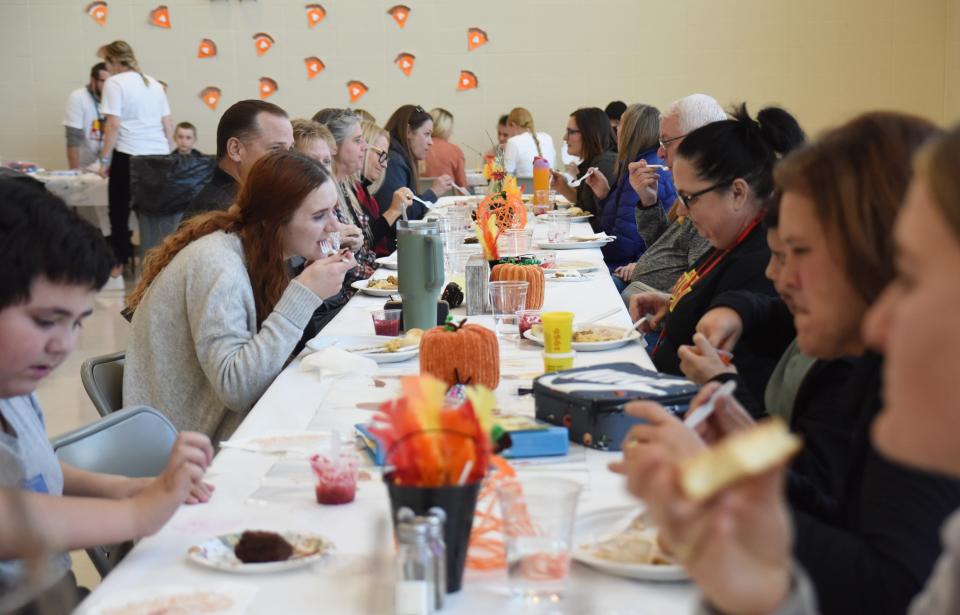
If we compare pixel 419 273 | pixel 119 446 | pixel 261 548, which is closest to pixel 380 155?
pixel 419 273

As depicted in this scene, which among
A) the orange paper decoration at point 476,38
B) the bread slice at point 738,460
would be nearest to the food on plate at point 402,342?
the bread slice at point 738,460

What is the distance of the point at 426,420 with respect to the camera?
114cm

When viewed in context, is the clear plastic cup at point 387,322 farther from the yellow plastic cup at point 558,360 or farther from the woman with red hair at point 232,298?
the yellow plastic cup at point 558,360

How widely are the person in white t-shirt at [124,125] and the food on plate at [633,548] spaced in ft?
24.0

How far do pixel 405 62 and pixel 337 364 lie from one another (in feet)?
25.0

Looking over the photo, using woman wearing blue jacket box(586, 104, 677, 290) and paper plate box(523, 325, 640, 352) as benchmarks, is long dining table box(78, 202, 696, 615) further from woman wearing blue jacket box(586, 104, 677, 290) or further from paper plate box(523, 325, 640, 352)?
woman wearing blue jacket box(586, 104, 677, 290)

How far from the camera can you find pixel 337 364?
7.36 feet

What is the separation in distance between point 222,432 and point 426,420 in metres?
1.48

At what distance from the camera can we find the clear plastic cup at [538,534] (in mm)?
1163

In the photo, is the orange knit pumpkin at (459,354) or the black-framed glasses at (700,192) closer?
the orange knit pumpkin at (459,354)

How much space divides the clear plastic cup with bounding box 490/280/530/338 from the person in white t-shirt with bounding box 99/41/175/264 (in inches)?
232

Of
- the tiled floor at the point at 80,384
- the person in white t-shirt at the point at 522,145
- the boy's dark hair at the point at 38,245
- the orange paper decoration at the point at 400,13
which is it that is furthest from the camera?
the orange paper decoration at the point at 400,13

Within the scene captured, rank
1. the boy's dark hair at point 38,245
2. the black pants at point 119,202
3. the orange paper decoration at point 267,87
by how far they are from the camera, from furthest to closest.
Result: 1. the orange paper decoration at point 267,87
2. the black pants at point 119,202
3. the boy's dark hair at point 38,245

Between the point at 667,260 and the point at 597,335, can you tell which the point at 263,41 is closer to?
the point at 667,260
